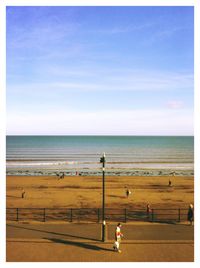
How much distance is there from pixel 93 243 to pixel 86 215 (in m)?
6.36

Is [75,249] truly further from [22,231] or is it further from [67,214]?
[67,214]

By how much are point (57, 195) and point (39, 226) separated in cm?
1099

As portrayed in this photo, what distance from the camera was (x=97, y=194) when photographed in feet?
89.0

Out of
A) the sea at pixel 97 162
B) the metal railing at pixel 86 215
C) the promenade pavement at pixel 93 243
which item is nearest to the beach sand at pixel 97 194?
the metal railing at pixel 86 215

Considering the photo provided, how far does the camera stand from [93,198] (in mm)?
25109

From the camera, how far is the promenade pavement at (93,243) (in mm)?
11203

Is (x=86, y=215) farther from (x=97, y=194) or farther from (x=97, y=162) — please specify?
(x=97, y=162)

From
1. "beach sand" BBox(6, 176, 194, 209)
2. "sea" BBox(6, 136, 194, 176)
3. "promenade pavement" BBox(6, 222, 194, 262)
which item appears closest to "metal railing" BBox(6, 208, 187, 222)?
"promenade pavement" BBox(6, 222, 194, 262)

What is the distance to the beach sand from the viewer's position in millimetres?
22984

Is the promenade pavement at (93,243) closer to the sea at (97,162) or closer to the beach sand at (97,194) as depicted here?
the beach sand at (97,194)

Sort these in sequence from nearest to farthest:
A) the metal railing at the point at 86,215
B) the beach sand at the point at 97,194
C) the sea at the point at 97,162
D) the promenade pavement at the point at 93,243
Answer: the promenade pavement at the point at 93,243
the metal railing at the point at 86,215
the beach sand at the point at 97,194
the sea at the point at 97,162

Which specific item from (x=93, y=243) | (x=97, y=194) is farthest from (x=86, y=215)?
(x=97, y=194)

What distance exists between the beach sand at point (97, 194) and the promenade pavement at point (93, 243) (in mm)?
6821
